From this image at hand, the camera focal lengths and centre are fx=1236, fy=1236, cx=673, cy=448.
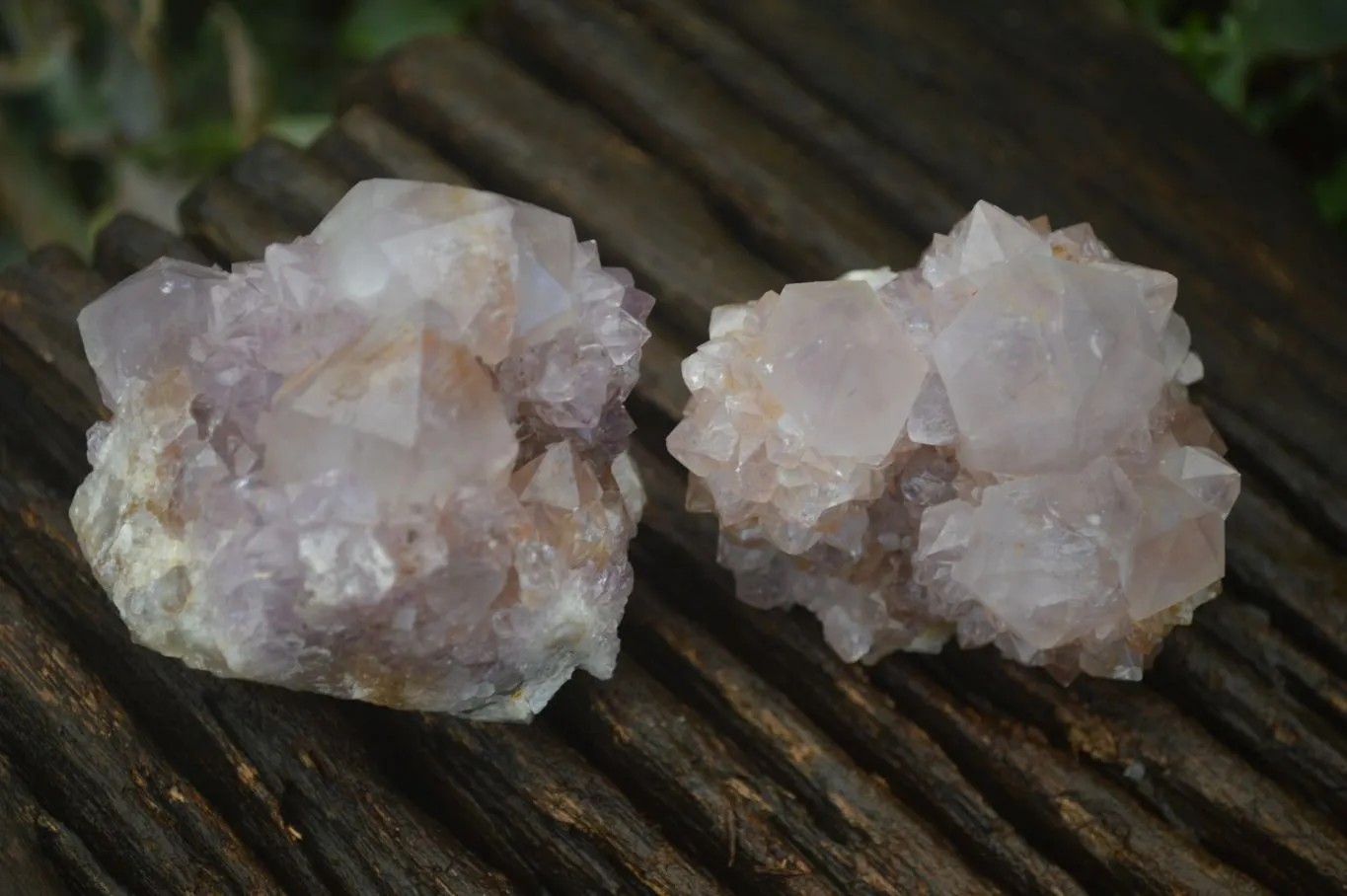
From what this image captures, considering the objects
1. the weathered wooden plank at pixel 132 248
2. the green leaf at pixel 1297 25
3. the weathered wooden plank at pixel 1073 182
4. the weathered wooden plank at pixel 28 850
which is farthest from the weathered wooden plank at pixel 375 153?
the green leaf at pixel 1297 25

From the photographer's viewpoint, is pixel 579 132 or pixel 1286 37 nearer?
pixel 579 132

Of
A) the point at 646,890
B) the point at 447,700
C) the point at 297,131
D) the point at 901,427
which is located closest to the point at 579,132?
the point at 297,131

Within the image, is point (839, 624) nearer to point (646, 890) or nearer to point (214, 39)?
point (646, 890)

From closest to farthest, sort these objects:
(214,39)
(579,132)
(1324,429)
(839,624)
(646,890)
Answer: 1. (646,890)
2. (839,624)
3. (1324,429)
4. (579,132)
5. (214,39)

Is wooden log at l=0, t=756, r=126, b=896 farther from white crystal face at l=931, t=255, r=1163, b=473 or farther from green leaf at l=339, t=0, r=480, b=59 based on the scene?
green leaf at l=339, t=0, r=480, b=59

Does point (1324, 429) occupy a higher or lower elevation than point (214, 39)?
higher
